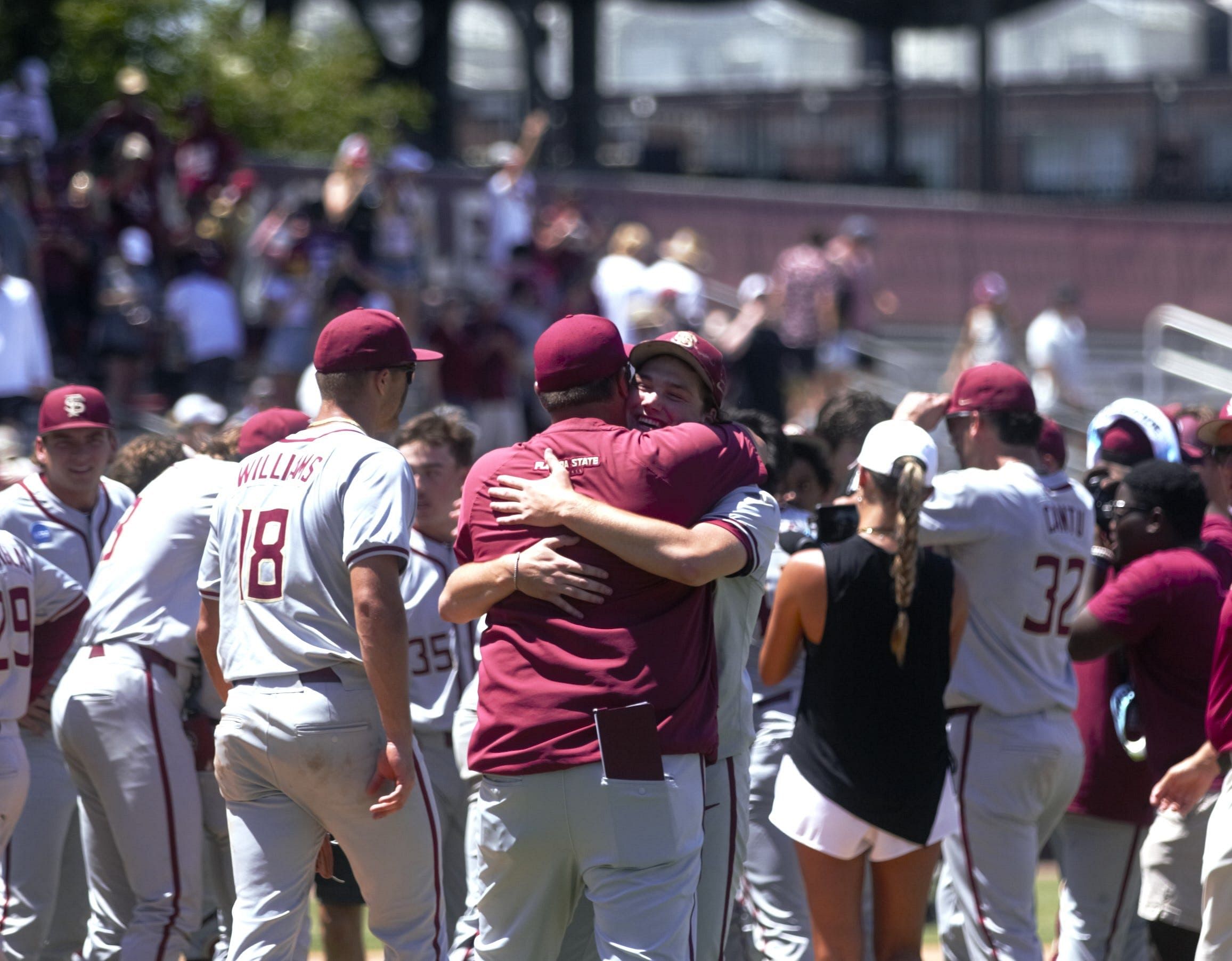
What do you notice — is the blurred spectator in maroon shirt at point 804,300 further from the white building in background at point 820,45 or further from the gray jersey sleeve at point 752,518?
the gray jersey sleeve at point 752,518

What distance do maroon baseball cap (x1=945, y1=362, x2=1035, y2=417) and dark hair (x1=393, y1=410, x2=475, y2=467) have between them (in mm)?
1728

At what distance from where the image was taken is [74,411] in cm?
559

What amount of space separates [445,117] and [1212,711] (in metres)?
20.3

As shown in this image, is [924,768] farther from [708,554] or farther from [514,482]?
[514,482]

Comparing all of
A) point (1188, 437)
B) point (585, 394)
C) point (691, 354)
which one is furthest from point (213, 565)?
point (1188, 437)

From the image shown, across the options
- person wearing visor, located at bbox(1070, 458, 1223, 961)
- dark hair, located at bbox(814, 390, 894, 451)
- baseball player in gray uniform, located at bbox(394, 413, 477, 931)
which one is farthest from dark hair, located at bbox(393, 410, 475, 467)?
person wearing visor, located at bbox(1070, 458, 1223, 961)

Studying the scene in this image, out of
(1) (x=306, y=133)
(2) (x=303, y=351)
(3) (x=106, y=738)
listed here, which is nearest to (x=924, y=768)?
(3) (x=106, y=738)

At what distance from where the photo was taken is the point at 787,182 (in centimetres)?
2186

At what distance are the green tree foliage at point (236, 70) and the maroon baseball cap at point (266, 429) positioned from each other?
13.1 metres

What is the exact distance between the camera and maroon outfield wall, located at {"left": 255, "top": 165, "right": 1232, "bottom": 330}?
2045 centimetres

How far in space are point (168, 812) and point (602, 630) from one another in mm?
1987

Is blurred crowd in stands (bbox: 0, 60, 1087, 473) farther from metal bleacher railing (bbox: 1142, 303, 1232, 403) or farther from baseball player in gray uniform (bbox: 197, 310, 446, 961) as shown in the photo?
baseball player in gray uniform (bbox: 197, 310, 446, 961)

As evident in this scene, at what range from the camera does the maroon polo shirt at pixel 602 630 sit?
3.78 metres

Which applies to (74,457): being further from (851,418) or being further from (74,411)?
(851,418)
